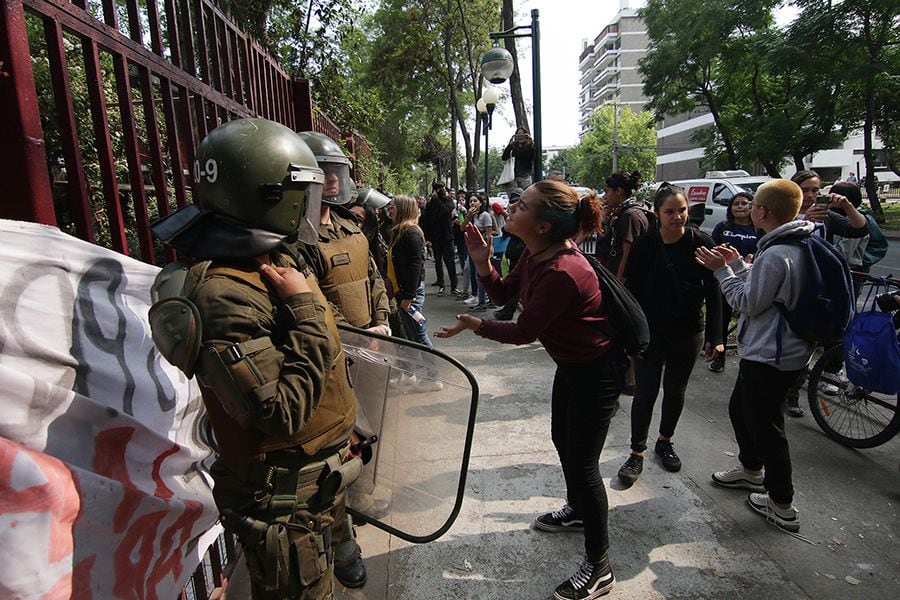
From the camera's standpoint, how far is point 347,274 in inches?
118

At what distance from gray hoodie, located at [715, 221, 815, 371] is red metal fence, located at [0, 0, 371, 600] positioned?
2.84 metres

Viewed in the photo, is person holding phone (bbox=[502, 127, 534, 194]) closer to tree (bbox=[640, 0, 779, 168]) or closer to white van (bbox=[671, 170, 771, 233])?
white van (bbox=[671, 170, 771, 233])

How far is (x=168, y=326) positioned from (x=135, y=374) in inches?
17.3

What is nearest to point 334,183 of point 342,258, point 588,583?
point 342,258

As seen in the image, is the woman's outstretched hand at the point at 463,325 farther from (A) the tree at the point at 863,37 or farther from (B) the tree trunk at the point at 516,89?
(A) the tree at the point at 863,37

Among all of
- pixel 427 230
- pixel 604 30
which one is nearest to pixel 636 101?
pixel 604 30

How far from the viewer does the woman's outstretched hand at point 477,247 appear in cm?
271

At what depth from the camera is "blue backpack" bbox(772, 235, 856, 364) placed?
8.89 ft

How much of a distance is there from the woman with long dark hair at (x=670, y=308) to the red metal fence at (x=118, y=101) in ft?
8.24

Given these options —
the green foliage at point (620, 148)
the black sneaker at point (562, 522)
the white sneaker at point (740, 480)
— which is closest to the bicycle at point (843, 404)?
the white sneaker at point (740, 480)

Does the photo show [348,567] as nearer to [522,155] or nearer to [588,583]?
[588,583]

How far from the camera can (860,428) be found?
3.84 metres

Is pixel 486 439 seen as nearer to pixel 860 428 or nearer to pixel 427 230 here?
pixel 860 428

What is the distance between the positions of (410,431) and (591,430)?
2.70ft
